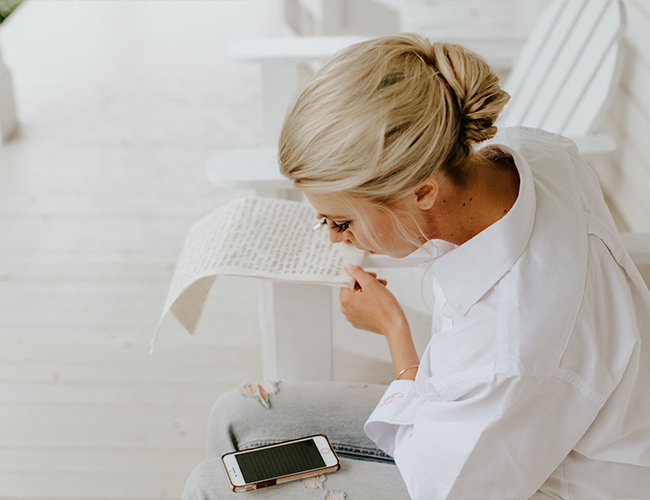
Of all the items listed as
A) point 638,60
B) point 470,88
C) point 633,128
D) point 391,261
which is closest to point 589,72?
point 638,60

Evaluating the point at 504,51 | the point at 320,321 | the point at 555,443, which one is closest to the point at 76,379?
the point at 320,321

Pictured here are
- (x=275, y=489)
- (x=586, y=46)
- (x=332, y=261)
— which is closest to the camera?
(x=275, y=489)

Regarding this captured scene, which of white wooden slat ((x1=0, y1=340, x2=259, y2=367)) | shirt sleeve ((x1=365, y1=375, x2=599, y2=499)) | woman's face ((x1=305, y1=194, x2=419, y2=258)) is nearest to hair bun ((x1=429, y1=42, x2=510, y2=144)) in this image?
woman's face ((x1=305, y1=194, x2=419, y2=258))

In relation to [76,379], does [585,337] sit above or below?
above

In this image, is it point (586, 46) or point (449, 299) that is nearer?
point (449, 299)

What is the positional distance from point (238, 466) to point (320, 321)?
0.27m

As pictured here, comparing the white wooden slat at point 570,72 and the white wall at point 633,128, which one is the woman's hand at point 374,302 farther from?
the white wall at point 633,128

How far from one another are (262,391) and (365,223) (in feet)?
1.39

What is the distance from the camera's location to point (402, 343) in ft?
3.19

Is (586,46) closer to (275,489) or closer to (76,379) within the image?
(275,489)

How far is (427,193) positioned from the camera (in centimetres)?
71

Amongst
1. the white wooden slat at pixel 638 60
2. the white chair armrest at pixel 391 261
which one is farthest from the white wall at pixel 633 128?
the white chair armrest at pixel 391 261

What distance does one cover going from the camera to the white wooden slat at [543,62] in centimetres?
162

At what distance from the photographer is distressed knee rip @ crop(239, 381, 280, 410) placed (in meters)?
1.04
